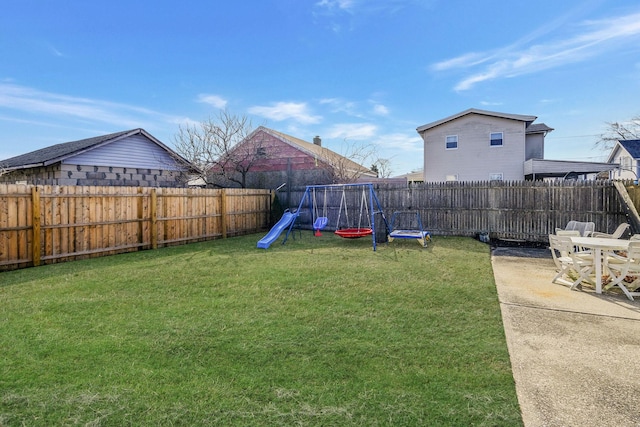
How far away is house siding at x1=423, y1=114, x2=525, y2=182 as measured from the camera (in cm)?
1680

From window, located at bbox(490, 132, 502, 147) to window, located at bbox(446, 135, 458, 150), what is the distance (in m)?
1.69

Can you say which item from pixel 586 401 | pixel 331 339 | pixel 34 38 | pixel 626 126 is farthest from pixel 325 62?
pixel 626 126

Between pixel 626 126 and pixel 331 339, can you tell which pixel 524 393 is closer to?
pixel 331 339

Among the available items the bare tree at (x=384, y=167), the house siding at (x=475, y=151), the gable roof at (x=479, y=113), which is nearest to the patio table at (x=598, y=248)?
the house siding at (x=475, y=151)

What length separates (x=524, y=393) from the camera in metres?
2.36

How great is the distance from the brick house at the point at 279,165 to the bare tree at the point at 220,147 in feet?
0.18

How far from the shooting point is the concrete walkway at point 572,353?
219cm

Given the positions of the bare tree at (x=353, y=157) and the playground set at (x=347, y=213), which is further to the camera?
the bare tree at (x=353, y=157)

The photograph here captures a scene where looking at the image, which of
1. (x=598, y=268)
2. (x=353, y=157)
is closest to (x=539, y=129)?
(x=353, y=157)

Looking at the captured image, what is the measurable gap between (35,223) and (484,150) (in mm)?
17876

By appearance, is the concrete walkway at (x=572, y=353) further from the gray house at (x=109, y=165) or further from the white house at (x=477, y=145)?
the gray house at (x=109, y=165)

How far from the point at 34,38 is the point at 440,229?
1370cm

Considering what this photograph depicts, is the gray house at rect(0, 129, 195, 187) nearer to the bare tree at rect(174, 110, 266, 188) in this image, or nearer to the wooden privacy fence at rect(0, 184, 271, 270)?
the bare tree at rect(174, 110, 266, 188)

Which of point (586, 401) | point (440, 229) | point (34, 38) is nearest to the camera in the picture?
point (586, 401)
